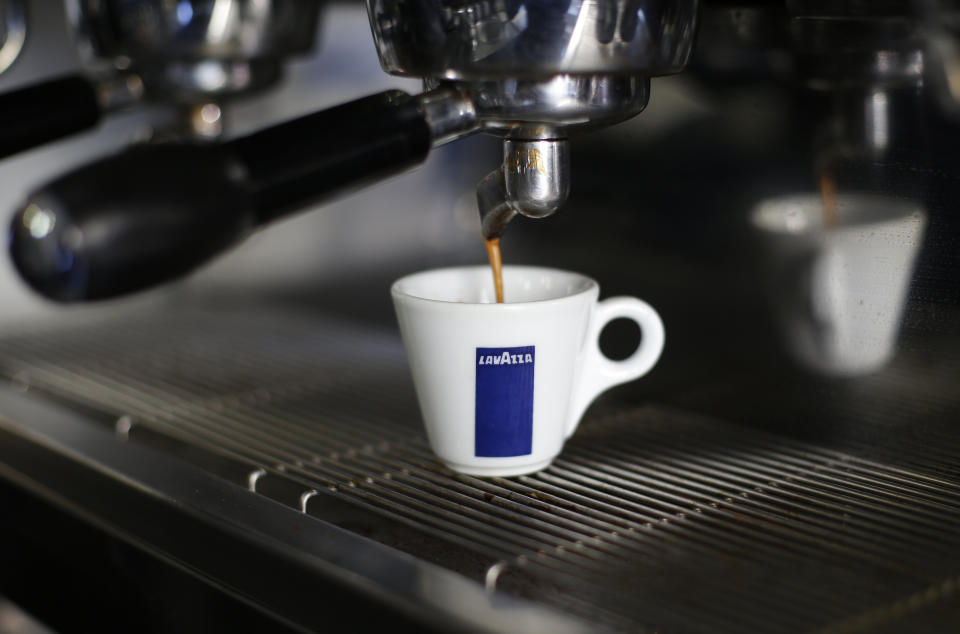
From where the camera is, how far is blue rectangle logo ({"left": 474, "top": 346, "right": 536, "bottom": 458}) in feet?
1.58

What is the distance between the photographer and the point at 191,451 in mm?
555

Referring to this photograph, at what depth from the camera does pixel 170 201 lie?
1.03 feet

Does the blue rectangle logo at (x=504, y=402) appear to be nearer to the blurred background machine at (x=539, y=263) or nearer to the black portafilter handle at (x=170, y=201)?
the blurred background machine at (x=539, y=263)

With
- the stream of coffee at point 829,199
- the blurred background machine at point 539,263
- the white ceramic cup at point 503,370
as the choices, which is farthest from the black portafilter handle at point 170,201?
the stream of coffee at point 829,199

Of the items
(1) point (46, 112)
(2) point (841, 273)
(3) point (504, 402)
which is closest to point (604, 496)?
(3) point (504, 402)

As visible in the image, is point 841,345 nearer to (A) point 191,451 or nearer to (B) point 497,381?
(B) point 497,381

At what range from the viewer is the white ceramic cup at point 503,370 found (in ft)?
1.57

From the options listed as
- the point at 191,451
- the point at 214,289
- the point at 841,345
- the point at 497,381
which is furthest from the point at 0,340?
the point at 841,345

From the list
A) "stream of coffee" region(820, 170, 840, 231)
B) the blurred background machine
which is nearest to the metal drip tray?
the blurred background machine

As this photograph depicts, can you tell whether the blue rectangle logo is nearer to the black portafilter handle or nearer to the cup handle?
the cup handle

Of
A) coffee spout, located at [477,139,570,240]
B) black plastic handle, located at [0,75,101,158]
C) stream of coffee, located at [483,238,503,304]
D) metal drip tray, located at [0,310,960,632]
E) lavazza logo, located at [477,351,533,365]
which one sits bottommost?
metal drip tray, located at [0,310,960,632]

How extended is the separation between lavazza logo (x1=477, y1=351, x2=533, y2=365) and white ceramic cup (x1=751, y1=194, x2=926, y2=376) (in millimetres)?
162

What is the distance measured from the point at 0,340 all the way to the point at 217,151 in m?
0.55

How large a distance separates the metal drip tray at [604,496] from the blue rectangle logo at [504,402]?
0.06 feet
